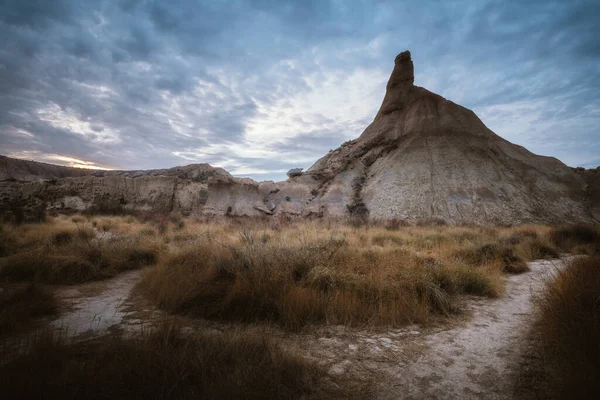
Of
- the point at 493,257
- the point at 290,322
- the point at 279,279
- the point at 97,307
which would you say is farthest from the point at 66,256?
the point at 493,257

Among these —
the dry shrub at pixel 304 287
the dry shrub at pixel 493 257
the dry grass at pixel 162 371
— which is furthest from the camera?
the dry shrub at pixel 493 257

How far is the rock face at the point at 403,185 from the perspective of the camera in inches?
723

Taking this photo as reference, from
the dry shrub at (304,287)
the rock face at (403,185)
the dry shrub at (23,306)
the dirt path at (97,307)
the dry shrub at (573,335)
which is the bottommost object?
the dirt path at (97,307)

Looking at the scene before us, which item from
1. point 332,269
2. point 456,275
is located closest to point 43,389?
point 332,269

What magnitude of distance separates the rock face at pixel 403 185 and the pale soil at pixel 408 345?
16.5 m

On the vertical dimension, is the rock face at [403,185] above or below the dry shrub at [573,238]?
above

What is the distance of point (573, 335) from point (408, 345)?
1418mm

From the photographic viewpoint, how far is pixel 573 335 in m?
2.23

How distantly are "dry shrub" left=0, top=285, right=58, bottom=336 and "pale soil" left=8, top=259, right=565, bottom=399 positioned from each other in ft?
0.84

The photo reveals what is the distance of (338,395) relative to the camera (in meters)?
1.96

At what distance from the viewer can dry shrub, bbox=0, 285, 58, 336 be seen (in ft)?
9.18

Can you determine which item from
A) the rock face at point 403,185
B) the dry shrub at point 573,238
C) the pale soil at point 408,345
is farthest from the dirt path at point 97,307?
the rock face at point 403,185

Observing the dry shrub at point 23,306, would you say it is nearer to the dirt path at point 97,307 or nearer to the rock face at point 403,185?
the dirt path at point 97,307

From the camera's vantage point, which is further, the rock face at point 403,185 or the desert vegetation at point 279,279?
the rock face at point 403,185
